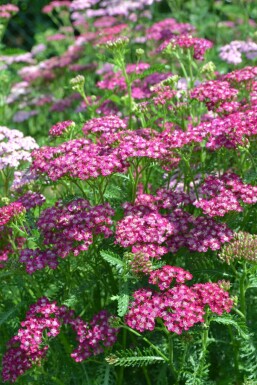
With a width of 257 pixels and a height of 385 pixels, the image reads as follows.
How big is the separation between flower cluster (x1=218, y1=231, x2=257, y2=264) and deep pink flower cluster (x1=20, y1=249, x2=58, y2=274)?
0.81m

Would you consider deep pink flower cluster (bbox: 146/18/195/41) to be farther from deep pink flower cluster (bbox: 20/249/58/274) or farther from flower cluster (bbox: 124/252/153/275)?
flower cluster (bbox: 124/252/153/275)

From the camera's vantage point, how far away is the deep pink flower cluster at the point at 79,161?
3.07m

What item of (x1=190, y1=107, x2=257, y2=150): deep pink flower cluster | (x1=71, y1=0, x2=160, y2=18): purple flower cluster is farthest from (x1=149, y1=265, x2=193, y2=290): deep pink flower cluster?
(x1=71, y1=0, x2=160, y2=18): purple flower cluster

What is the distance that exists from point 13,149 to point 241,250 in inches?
63.1

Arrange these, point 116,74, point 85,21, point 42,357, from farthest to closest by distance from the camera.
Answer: point 85,21 → point 116,74 → point 42,357

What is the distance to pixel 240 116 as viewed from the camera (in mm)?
3314

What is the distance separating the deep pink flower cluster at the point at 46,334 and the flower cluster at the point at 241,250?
66 centimetres

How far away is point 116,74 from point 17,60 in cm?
329

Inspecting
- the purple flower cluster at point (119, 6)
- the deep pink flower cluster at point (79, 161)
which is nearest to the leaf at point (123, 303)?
the deep pink flower cluster at point (79, 161)

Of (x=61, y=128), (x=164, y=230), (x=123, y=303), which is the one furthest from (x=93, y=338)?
(x=61, y=128)

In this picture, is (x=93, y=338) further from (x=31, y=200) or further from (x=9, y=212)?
(x=31, y=200)

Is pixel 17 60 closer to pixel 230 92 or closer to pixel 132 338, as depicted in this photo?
pixel 230 92

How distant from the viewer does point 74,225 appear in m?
3.08

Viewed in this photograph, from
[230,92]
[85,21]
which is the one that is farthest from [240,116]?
[85,21]
